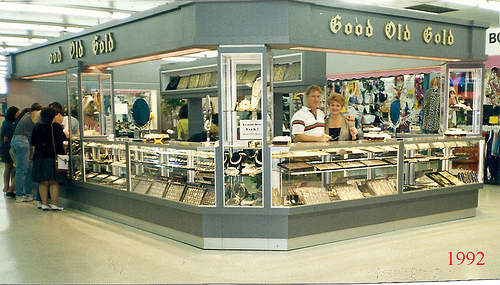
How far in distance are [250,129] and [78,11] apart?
16.1ft

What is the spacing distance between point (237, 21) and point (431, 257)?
3.02 m

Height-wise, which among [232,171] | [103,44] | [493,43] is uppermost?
[493,43]

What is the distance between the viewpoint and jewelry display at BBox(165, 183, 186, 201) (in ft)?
18.0

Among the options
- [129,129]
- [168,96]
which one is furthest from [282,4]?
[129,129]

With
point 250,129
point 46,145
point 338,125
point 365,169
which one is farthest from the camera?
point 46,145

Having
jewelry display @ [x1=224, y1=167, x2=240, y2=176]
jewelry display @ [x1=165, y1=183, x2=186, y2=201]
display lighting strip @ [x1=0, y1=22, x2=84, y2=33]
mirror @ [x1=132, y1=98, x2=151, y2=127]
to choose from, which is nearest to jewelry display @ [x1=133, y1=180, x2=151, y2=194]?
jewelry display @ [x1=165, y1=183, x2=186, y2=201]

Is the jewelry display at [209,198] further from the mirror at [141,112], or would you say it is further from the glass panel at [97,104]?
the glass panel at [97,104]

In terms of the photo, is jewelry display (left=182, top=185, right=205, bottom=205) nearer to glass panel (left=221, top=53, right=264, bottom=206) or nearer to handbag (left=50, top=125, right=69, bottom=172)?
glass panel (left=221, top=53, right=264, bottom=206)

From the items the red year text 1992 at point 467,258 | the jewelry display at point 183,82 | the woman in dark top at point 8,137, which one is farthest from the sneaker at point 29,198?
the red year text 1992 at point 467,258

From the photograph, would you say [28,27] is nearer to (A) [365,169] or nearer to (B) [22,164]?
(B) [22,164]

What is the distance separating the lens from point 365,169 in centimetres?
564

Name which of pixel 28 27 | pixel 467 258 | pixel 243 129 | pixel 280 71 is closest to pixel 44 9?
pixel 28 27

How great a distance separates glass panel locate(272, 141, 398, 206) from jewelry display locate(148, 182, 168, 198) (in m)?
1.42

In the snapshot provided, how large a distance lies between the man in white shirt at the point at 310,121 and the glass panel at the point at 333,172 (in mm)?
411
